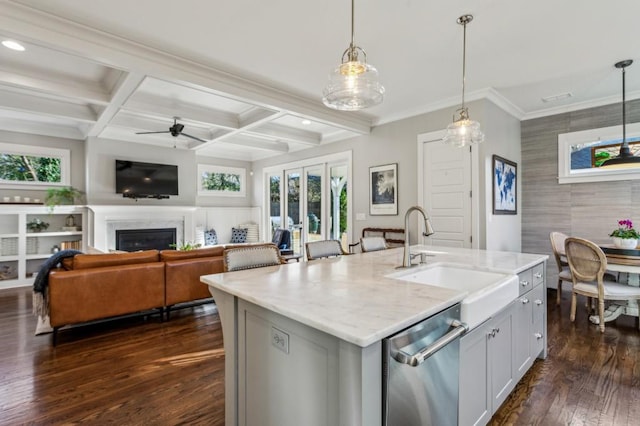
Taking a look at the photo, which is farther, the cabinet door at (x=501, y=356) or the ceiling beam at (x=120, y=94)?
the ceiling beam at (x=120, y=94)

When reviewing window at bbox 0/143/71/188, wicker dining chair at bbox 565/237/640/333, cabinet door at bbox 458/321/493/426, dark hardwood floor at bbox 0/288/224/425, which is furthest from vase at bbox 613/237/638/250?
window at bbox 0/143/71/188

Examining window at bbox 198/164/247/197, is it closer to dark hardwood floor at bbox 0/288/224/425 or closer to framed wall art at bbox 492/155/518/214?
dark hardwood floor at bbox 0/288/224/425

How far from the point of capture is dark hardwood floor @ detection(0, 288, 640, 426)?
6.21 feet

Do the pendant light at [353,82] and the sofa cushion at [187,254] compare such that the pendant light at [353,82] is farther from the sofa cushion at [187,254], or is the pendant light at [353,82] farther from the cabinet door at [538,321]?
the sofa cushion at [187,254]

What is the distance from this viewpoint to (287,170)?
7266 mm

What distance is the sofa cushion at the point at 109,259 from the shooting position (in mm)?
3025

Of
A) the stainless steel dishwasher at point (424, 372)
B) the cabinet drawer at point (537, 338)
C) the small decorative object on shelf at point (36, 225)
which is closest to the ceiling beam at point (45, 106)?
the small decorative object on shelf at point (36, 225)

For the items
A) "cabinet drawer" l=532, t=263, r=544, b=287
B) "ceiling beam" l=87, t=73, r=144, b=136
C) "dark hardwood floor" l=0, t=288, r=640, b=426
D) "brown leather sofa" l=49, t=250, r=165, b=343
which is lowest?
"dark hardwood floor" l=0, t=288, r=640, b=426

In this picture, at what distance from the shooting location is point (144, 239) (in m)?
6.27

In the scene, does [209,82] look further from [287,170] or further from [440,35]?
[287,170]

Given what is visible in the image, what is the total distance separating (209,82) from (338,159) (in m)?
3.08

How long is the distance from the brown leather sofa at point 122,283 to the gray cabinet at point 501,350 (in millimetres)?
3028

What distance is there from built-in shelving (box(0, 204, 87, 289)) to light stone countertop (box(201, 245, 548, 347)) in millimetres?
5638

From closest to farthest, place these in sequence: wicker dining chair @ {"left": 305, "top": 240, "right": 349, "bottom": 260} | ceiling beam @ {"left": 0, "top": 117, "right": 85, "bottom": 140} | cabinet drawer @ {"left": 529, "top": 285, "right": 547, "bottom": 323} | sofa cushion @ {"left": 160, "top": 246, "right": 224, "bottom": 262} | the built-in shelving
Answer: cabinet drawer @ {"left": 529, "top": 285, "right": 547, "bottom": 323}, wicker dining chair @ {"left": 305, "top": 240, "right": 349, "bottom": 260}, sofa cushion @ {"left": 160, "top": 246, "right": 224, "bottom": 262}, the built-in shelving, ceiling beam @ {"left": 0, "top": 117, "right": 85, "bottom": 140}
